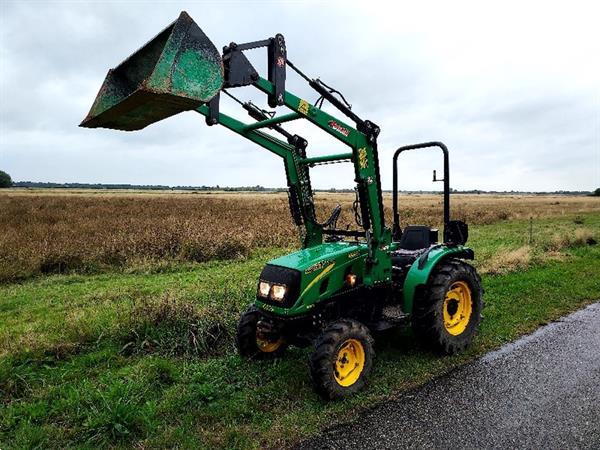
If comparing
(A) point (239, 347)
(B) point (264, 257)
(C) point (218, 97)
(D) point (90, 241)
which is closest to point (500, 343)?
(A) point (239, 347)

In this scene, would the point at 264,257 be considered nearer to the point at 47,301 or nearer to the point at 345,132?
the point at 47,301

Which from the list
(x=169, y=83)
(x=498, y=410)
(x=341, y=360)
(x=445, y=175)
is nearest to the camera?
(x=169, y=83)

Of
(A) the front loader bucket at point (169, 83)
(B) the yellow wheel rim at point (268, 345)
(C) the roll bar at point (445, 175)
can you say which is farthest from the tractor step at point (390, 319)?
(A) the front loader bucket at point (169, 83)

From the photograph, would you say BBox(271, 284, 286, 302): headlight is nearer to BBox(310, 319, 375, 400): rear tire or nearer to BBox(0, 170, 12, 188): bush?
BBox(310, 319, 375, 400): rear tire

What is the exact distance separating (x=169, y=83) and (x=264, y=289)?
2441 millimetres

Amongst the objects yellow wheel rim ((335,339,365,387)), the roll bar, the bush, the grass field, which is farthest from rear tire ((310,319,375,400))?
the bush

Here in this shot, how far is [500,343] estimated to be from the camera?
5980 millimetres

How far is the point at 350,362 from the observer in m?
4.70

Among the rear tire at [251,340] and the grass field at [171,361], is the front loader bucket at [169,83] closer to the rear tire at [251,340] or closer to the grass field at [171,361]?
the rear tire at [251,340]

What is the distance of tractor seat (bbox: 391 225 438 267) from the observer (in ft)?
20.3

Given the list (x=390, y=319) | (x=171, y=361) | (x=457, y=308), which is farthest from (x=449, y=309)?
(x=171, y=361)

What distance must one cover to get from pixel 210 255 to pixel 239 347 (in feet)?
24.9

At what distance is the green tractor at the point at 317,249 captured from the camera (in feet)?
11.9

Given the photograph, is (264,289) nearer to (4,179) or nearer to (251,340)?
(251,340)
